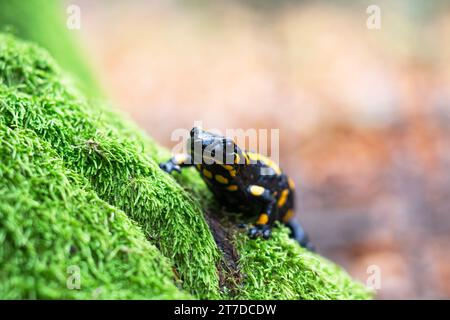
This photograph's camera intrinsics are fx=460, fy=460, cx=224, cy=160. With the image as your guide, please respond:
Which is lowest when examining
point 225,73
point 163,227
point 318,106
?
point 163,227

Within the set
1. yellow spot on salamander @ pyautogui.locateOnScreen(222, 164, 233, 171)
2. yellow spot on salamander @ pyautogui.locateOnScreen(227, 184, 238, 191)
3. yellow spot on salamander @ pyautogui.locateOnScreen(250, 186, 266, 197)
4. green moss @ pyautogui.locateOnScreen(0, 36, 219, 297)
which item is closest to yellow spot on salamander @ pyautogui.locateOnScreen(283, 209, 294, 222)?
yellow spot on salamander @ pyautogui.locateOnScreen(250, 186, 266, 197)

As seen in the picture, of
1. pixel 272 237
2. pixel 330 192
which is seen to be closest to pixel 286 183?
pixel 272 237

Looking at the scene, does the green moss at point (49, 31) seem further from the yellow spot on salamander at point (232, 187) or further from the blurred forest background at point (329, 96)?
the yellow spot on salamander at point (232, 187)

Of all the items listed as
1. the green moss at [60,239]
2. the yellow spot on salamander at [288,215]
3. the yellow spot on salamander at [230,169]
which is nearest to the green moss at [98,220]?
the green moss at [60,239]

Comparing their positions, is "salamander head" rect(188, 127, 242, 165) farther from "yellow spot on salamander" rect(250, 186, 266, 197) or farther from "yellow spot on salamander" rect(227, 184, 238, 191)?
"yellow spot on salamander" rect(250, 186, 266, 197)

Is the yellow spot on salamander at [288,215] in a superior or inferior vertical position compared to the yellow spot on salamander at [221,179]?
inferior

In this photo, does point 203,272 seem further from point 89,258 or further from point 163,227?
point 89,258

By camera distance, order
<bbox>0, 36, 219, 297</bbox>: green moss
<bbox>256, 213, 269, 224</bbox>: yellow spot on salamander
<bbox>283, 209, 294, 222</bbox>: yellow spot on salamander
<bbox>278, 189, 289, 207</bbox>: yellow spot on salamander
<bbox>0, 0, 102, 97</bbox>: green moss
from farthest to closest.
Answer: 1. <bbox>0, 0, 102, 97</bbox>: green moss
2. <bbox>283, 209, 294, 222</bbox>: yellow spot on salamander
3. <bbox>278, 189, 289, 207</bbox>: yellow spot on salamander
4. <bbox>256, 213, 269, 224</bbox>: yellow spot on salamander
5. <bbox>0, 36, 219, 297</bbox>: green moss
